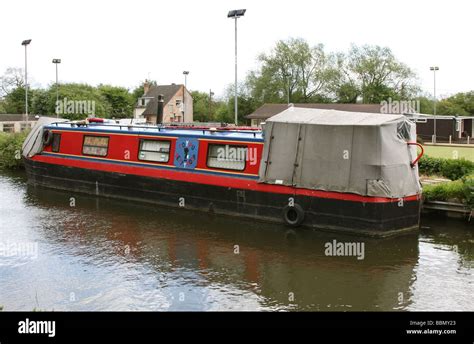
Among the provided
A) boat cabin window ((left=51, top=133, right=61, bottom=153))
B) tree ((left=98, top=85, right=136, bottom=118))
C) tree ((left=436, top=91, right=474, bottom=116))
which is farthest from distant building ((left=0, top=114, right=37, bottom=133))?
tree ((left=436, top=91, right=474, bottom=116))

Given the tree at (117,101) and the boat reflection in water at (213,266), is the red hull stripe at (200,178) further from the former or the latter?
the tree at (117,101)

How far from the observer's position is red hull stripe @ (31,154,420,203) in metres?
12.4

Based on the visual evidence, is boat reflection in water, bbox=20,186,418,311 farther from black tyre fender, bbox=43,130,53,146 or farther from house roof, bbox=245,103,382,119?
house roof, bbox=245,103,382,119

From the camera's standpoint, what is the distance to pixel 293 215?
13.1 meters

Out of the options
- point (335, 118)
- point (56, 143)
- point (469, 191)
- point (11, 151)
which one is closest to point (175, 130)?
point (56, 143)

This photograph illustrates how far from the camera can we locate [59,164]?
19.0m

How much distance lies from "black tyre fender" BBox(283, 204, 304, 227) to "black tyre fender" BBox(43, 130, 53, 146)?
31.6 ft

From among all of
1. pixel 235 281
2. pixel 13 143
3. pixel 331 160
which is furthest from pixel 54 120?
pixel 235 281

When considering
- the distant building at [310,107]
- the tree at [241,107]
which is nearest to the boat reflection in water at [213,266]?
the distant building at [310,107]

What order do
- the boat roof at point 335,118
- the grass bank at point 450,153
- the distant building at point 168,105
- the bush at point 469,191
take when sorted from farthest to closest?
the distant building at point 168,105 < the grass bank at point 450,153 < the bush at point 469,191 < the boat roof at point 335,118

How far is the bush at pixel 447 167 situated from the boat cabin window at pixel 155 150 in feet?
24.8

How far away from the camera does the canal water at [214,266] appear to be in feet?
29.2
